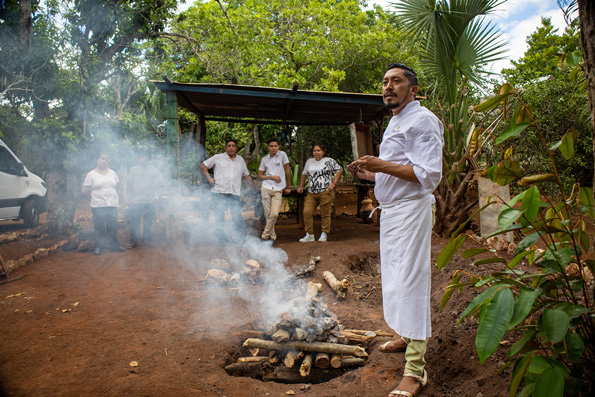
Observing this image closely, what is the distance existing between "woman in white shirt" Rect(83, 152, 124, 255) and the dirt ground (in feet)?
1.25

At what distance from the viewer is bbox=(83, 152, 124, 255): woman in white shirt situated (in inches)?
259

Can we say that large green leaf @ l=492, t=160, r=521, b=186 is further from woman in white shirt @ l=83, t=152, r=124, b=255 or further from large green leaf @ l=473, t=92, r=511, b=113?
woman in white shirt @ l=83, t=152, r=124, b=255

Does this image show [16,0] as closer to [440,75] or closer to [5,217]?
[5,217]

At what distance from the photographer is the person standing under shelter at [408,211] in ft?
7.83

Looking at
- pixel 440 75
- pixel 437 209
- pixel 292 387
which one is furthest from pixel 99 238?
pixel 440 75

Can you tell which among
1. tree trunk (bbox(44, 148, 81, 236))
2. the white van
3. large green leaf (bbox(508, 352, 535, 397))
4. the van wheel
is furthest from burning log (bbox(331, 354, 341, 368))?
the van wheel

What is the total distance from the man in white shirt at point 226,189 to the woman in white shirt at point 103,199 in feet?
5.56

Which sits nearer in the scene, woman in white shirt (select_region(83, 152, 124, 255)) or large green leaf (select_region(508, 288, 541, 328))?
large green leaf (select_region(508, 288, 541, 328))

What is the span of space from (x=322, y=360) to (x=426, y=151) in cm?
197

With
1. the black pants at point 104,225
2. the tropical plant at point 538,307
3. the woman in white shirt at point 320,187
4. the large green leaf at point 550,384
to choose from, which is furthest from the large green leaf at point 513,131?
the black pants at point 104,225

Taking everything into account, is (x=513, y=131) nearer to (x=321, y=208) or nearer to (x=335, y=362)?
(x=335, y=362)

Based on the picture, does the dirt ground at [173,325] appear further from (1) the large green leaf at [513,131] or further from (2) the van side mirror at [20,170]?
(2) the van side mirror at [20,170]

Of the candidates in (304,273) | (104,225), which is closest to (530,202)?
(304,273)

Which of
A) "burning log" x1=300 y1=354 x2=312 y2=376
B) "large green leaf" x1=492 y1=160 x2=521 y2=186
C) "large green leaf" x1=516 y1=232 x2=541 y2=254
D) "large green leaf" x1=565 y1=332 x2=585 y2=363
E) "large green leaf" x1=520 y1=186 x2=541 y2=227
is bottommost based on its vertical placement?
"burning log" x1=300 y1=354 x2=312 y2=376
